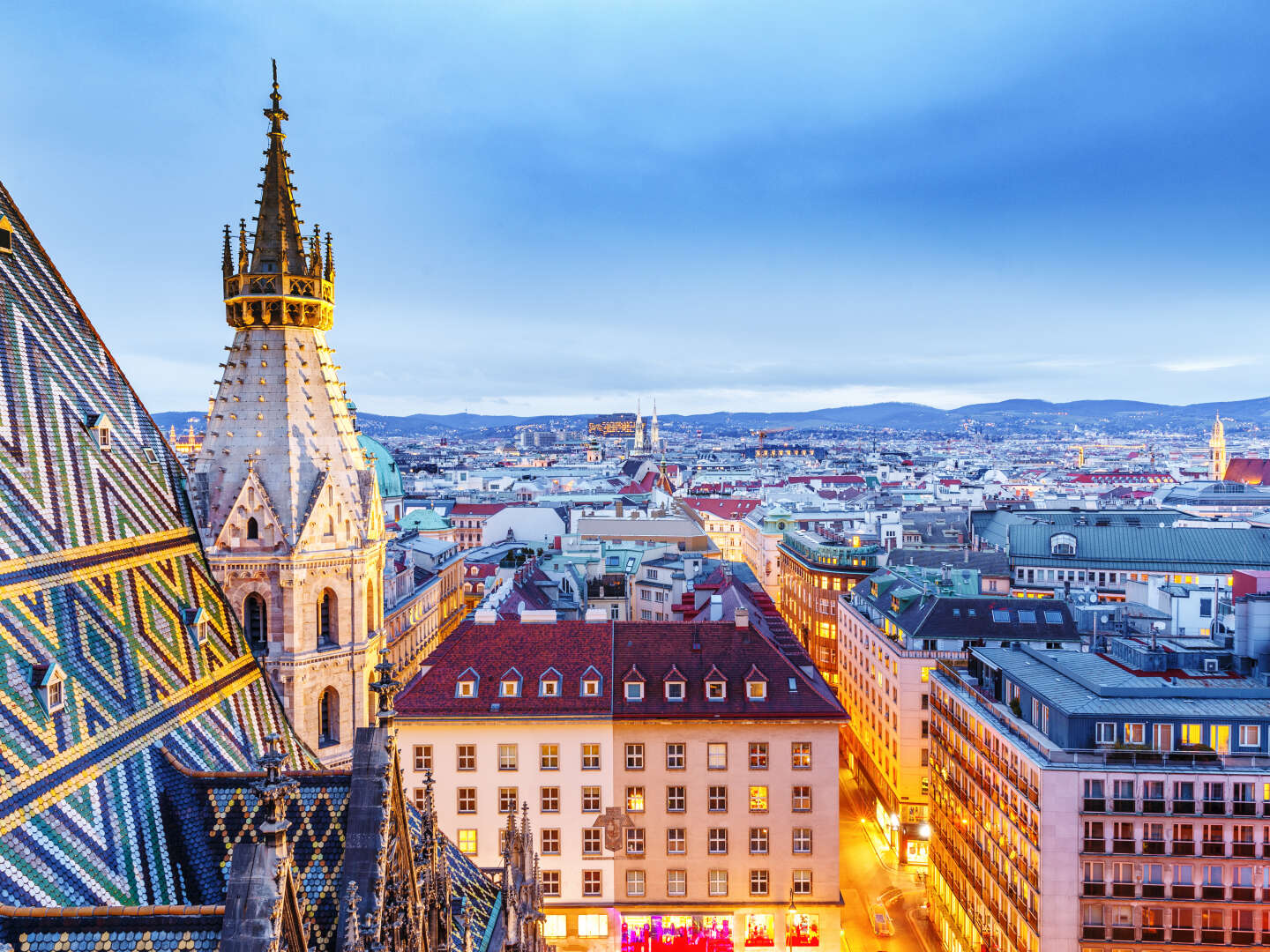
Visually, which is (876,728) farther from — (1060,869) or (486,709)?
(486,709)

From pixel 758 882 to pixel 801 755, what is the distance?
7137mm

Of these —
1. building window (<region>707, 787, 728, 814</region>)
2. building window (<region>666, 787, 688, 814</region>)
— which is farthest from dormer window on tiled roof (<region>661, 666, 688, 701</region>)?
building window (<region>707, 787, 728, 814</region>)

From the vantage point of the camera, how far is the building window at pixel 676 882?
172ft

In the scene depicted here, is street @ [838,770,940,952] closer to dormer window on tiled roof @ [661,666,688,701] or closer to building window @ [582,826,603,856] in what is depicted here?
dormer window on tiled roof @ [661,666,688,701]

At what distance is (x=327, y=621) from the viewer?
33562mm

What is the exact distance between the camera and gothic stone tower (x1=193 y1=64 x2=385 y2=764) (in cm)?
3133

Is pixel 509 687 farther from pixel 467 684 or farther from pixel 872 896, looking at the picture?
pixel 872 896

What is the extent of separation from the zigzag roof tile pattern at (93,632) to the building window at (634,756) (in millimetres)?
Answer: 25638

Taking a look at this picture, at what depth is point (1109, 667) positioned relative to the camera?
179 feet

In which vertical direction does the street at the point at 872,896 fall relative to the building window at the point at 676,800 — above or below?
below

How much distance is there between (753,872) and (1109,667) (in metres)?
22.7

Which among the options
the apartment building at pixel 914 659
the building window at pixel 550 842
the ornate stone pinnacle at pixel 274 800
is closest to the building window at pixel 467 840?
the building window at pixel 550 842

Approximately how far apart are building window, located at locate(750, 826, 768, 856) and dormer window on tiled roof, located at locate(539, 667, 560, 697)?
12601mm

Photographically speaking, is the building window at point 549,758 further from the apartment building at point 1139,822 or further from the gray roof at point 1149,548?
the gray roof at point 1149,548
